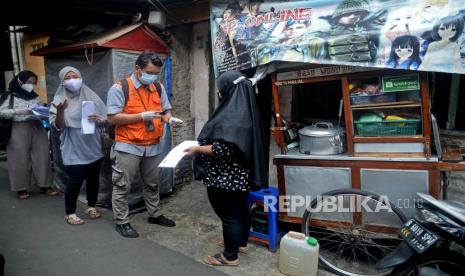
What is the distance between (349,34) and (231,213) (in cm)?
200

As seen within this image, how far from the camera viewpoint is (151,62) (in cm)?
383

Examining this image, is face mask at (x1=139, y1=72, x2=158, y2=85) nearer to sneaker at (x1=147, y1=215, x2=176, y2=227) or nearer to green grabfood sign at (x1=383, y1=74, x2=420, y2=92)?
sneaker at (x1=147, y1=215, x2=176, y2=227)

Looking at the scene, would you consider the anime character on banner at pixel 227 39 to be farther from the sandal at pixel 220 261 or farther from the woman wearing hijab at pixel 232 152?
the sandal at pixel 220 261

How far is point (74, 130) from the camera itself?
435cm

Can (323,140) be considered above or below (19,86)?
below

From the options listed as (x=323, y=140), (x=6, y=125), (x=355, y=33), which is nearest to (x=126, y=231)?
(x=323, y=140)


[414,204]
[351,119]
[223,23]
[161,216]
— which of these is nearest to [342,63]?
[351,119]

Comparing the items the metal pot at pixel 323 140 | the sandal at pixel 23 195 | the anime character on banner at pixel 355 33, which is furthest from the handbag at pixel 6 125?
the anime character on banner at pixel 355 33

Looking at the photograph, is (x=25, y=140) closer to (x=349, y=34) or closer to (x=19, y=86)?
(x=19, y=86)

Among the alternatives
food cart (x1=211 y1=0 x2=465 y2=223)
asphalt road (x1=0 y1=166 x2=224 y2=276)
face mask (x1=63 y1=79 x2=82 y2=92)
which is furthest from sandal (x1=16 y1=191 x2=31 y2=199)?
food cart (x1=211 y1=0 x2=465 y2=223)

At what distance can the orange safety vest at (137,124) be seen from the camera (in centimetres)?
391

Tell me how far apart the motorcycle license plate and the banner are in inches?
50.1

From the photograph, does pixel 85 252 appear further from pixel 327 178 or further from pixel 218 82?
pixel 327 178

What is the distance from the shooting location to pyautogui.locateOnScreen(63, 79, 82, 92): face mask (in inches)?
165
